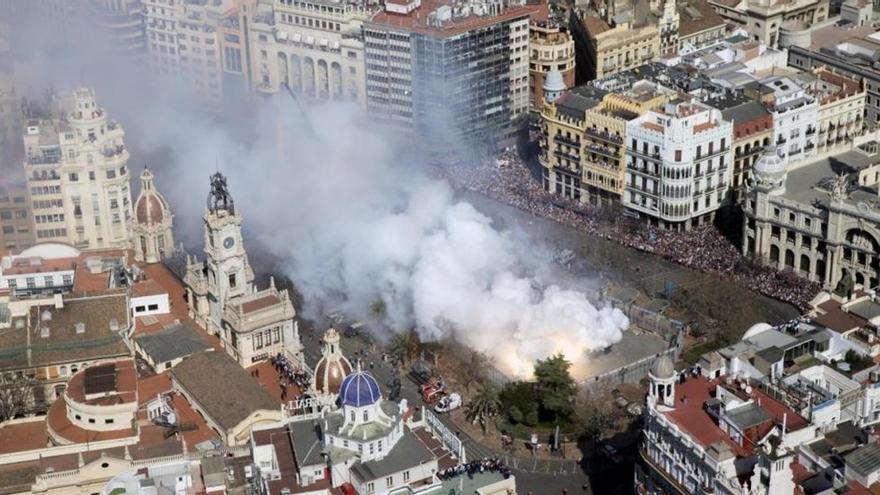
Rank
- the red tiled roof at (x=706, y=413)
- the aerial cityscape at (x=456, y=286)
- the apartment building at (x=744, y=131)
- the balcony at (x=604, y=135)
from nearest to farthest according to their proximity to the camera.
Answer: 1. the red tiled roof at (x=706, y=413)
2. the aerial cityscape at (x=456, y=286)
3. the apartment building at (x=744, y=131)
4. the balcony at (x=604, y=135)

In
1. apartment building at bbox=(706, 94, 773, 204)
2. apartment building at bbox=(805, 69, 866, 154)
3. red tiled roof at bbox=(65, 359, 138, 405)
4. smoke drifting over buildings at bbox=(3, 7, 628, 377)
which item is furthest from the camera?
apartment building at bbox=(805, 69, 866, 154)

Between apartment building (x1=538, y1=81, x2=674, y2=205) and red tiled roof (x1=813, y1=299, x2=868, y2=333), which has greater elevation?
red tiled roof (x1=813, y1=299, x2=868, y2=333)

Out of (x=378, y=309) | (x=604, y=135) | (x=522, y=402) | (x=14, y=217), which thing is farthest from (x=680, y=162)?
(x=14, y=217)

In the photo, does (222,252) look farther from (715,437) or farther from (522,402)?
(715,437)

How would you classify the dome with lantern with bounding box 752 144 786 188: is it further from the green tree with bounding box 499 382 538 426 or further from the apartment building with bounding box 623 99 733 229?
the green tree with bounding box 499 382 538 426

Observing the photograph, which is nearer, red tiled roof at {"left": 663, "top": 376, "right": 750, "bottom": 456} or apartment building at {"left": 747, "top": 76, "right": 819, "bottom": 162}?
red tiled roof at {"left": 663, "top": 376, "right": 750, "bottom": 456}

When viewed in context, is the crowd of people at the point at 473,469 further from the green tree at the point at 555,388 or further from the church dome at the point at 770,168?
the church dome at the point at 770,168

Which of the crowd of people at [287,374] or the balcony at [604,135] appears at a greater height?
the balcony at [604,135]

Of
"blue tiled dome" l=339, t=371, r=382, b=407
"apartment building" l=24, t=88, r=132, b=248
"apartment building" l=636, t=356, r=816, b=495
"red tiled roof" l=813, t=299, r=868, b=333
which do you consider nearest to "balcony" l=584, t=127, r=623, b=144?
"red tiled roof" l=813, t=299, r=868, b=333

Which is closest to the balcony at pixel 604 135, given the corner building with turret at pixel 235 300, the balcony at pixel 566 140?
the balcony at pixel 566 140
